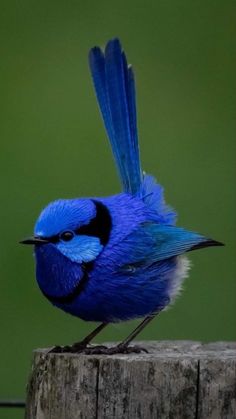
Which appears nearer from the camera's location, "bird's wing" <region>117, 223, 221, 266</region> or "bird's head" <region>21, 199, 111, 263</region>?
"bird's head" <region>21, 199, 111, 263</region>

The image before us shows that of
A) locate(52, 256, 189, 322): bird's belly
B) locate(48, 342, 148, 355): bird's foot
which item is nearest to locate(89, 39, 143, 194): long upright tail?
locate(52, 256, 189, 322): bird's belly

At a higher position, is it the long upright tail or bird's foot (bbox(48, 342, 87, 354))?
the long upright tail

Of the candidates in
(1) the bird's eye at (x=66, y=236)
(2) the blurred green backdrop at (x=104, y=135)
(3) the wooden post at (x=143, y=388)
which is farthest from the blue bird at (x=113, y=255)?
(2) the blurred green backdrop at (x=104, y=135)

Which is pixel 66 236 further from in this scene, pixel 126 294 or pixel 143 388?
pixel 143 388

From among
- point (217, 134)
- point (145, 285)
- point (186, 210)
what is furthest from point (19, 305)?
point (145, 285)

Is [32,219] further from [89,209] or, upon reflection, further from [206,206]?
[89,209]

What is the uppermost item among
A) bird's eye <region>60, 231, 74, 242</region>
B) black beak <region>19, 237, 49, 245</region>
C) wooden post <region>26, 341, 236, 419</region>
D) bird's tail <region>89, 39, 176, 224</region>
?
bird's tail <region>89, 39, 176, 224</region>

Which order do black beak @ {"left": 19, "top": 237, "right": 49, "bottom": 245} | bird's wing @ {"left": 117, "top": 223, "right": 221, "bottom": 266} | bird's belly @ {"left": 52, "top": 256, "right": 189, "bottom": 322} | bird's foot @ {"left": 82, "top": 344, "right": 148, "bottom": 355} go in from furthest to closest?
bird's wing @ {"left": 117, "top": 223, "right": 221, "bottom": 266}, bird's belly @ {"left": 52, "top": 256, "right": 189, "bottom": 322}, black beak @ {"left": 19, "top": 237, "right": 49, "bottom": 245}, bird's foot @ {"left": 82, "top": 344, "right": 148, "bottom": 355}

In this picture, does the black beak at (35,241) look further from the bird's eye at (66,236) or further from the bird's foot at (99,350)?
the bird's foot at (99,350)

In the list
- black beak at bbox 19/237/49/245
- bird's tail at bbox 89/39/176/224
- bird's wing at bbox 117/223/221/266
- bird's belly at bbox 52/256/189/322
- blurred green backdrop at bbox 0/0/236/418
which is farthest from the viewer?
blurred green backdrop at bbox 0/0/236/418

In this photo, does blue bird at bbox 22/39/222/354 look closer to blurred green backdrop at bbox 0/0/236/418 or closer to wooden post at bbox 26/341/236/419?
wooden post at bbox 26/341/236/419
